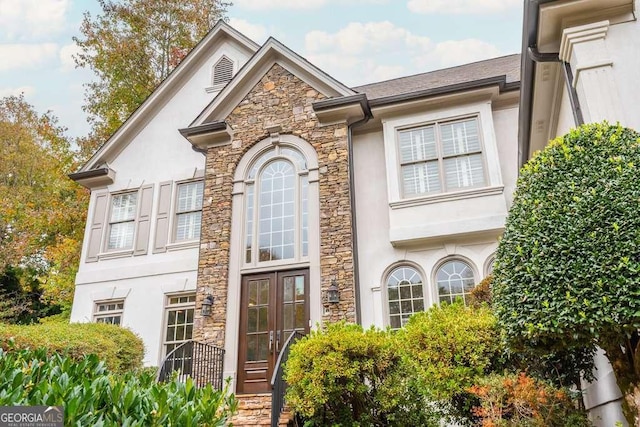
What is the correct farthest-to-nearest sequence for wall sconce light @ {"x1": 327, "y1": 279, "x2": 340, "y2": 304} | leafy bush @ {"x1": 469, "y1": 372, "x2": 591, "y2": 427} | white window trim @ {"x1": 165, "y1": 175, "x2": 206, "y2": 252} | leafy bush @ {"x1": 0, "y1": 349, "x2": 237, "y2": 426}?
1. white window trim @ {"x1": 165, "y1": 175, "x2": 206, "y2": 252}
2. wall sconce light @ {"x1": 327, "y1": 279, "x2": 340, "y2": 304}
3. leafy bush @ {"x1": 469, "y1": 372, "x2": 591, "y2": 427}
4. leafy bush @ {"x1": 0, "y1": 349, "x2": 237, "y2": 426}

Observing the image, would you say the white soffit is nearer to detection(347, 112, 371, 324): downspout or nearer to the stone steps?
detection(347, 112, 371, 324): downspout

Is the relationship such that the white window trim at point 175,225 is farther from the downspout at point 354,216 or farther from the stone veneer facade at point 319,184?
the downspout at point 354,216

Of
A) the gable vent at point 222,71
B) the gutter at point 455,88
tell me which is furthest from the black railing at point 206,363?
the gable vent at point 222,71

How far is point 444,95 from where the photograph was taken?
34.1ft

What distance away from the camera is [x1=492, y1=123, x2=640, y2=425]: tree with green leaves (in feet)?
12.8

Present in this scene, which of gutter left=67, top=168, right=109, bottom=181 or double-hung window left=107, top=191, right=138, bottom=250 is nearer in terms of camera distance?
double-hung window left=107, top=191, right=138, bottom=250

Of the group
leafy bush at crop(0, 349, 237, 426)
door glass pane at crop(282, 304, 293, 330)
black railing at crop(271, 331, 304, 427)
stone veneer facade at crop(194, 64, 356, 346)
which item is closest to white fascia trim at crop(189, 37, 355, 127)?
→ stone veneer facade at crop(194, 64, 356, 346)

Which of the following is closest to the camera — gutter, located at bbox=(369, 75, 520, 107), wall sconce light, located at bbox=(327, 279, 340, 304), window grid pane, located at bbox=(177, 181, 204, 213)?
wall sconce light, located at bbox=(327, 279, 340, 304)

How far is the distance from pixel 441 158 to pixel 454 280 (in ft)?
8.92

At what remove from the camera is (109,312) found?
39.2 ft

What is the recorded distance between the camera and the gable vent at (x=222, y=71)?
1361 centimetres

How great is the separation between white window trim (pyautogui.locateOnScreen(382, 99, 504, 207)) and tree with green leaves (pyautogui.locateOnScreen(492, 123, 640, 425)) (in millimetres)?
4981

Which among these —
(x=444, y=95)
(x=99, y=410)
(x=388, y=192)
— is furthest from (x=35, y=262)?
(x=99, y=410)

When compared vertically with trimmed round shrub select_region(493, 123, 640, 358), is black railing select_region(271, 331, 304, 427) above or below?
below
